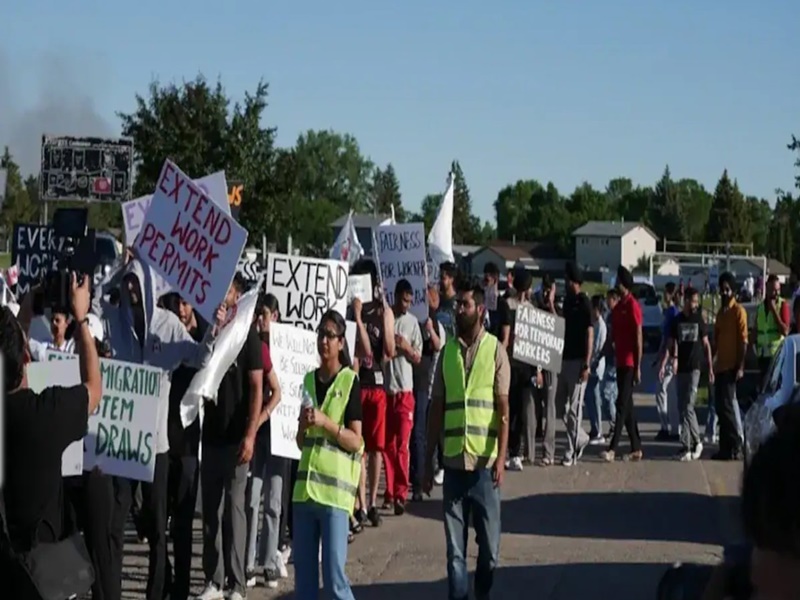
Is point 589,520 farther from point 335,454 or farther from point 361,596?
point 335,454

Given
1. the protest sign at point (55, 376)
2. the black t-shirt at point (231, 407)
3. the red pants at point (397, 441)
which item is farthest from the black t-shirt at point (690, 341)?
the protest sign at point (55, 376)

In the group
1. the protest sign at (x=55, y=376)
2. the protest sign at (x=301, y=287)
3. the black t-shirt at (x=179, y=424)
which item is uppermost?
the protest sign at (x=301, y=287)

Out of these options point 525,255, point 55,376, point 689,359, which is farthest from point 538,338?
point 525,255

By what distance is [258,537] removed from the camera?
11055 millimetres

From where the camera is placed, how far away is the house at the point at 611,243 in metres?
136

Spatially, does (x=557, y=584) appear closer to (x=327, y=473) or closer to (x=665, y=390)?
(x=327, y=473)

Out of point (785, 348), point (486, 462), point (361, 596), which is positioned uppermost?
point (785, 348)

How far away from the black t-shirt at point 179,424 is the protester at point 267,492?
84 centimetres

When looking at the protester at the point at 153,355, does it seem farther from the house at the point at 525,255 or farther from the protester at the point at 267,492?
the house at the point at 525,255

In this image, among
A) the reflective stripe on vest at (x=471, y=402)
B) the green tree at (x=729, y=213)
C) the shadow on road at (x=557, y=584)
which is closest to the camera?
the reflective stripe on vest at (x=471, y=402)

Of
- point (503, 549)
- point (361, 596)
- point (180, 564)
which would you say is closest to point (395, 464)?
point (503, 549)

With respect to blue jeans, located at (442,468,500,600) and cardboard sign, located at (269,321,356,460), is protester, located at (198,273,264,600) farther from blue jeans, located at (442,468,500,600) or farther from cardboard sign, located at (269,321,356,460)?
blue jeans, located at (442,468,500,600)

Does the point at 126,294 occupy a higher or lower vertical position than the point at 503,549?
higher

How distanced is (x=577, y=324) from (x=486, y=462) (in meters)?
7.50
